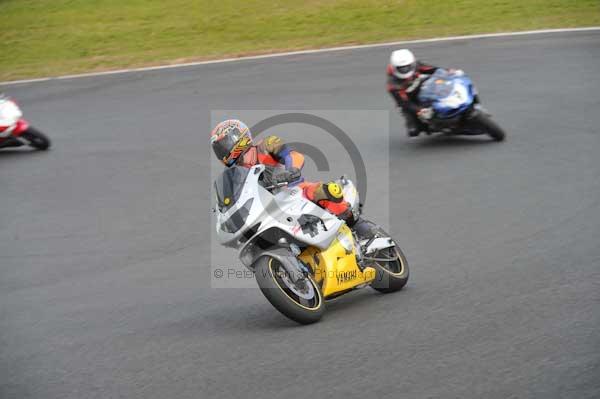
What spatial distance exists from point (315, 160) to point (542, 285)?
6.64 m

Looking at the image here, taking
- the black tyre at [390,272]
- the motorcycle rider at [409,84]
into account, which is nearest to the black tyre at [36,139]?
the motorcycle rider at [409,84]

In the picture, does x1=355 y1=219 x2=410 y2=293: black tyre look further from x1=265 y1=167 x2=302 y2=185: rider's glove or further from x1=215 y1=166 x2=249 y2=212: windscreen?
x1=215 y1=166 x2=249 y2=212: windscreen

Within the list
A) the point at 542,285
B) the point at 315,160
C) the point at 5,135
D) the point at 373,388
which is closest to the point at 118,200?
the point at 315,160

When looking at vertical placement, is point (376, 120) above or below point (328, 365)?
below

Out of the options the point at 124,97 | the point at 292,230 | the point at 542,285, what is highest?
the point at 292,230

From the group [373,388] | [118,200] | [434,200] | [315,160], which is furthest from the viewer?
[315,160]

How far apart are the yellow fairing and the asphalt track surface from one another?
0.79ft

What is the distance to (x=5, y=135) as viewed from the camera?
1519 centimetres

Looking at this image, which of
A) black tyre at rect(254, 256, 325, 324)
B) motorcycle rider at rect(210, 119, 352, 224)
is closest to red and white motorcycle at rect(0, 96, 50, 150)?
motorcycle rider at rect(210, 119, 352, 224)

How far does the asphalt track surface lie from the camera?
18.8 ft

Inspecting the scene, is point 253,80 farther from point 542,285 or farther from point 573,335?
point 573,335

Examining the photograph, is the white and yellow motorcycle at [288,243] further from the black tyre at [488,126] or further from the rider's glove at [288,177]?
the black tyre at [488,126]

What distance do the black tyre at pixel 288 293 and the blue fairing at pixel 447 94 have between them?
6.78 m

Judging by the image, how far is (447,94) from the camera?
1293 centimetres
